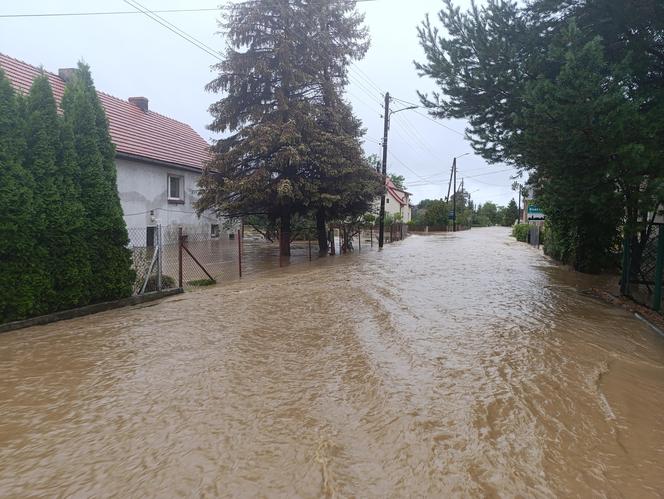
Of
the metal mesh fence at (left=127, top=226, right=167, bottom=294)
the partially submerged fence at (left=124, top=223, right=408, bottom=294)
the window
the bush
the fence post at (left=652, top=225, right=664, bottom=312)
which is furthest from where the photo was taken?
the bush

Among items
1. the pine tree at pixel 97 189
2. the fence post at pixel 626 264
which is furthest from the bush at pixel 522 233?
the pine tree at pixel 97 189

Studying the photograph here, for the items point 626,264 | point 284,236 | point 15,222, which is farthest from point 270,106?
point 626,264

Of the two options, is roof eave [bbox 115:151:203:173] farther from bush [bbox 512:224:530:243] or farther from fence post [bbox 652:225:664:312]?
bush [bbox 512:224:530:243]

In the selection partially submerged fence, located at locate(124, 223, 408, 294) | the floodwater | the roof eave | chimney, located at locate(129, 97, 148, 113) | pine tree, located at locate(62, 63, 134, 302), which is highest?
chimney, located at locate(129, 97, 148, 113)

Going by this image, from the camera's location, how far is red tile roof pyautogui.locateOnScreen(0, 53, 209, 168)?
A: 1473 centimetres

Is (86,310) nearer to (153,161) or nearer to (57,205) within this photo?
(57,205)

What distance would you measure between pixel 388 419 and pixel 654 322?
19.8 feet

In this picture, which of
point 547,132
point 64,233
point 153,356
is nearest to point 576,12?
point 547,132

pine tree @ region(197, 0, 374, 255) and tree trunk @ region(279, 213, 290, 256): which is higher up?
pine tree @ region(197, 0, 374, 255)

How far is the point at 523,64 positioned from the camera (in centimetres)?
800

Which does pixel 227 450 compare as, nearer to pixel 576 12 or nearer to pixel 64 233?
pixel 64 233

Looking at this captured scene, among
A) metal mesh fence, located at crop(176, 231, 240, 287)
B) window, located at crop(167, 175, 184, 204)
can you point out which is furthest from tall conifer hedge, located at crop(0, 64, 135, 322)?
window, located at crop(167, 175, 184, 204)

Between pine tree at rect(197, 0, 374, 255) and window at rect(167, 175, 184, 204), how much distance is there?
3.11 m

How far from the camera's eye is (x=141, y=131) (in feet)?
59.1
